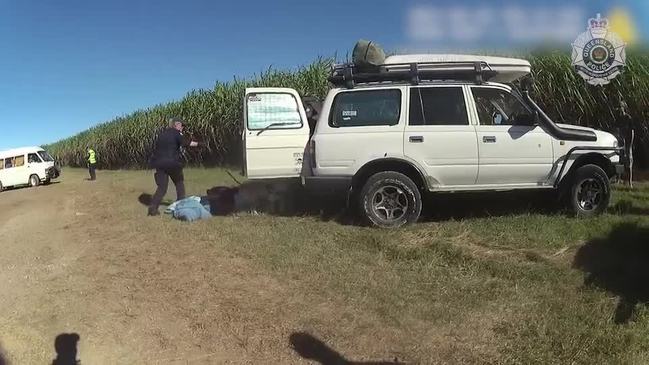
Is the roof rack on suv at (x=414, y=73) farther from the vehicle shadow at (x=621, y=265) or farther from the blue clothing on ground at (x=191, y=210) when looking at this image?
the blue clothing on ground at (x=191, y=210)

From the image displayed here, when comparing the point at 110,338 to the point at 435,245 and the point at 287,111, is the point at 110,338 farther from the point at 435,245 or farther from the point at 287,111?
the point at 287,111

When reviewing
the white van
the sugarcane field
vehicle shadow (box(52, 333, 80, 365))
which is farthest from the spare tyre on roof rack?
the white van

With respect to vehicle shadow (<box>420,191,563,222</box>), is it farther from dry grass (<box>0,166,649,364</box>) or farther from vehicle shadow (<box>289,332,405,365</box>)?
vehicle shadow (<box>289,332,405,365</box>)

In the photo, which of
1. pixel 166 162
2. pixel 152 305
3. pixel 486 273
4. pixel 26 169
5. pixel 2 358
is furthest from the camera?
pixel 26 169

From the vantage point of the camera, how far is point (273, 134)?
7.96 m

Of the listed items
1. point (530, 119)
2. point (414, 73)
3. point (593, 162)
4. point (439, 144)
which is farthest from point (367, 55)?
point (593, 162)

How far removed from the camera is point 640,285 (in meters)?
5.05

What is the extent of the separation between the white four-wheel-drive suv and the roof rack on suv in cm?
1

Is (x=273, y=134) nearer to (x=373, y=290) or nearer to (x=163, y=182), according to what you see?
(x=163, y=182)

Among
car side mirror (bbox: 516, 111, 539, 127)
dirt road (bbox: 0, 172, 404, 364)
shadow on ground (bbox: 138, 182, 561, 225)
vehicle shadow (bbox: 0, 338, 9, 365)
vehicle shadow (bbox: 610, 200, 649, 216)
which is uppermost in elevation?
car side mirror (bbox: 516, 111, 539, 127)

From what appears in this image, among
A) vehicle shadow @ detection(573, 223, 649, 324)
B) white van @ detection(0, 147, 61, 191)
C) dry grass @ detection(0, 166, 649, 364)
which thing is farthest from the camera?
white van @ detection(0, 147, 61, 191)

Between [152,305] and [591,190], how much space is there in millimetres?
5431

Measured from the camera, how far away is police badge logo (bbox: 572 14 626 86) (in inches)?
302

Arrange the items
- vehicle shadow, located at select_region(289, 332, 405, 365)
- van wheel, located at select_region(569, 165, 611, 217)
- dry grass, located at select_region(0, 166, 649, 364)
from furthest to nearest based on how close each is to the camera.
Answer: van wheel, located at select_region(569, 165, 611, 217), dry grass, located at select_region(0, 166, 649, 364), vehicle shadow, located at select_region(289, 332, 405, 365)
